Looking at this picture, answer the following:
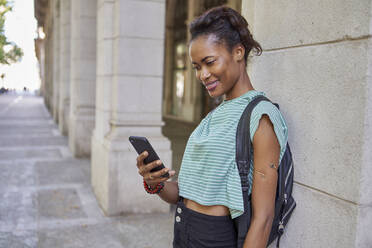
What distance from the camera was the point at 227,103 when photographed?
68.8 inches

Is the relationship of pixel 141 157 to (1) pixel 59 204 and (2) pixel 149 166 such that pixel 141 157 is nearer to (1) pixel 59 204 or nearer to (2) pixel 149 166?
(2) pixel 149 166

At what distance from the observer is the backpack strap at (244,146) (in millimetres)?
1579

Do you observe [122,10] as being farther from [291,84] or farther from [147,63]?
[291,84]

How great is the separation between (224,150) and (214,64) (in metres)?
0.37

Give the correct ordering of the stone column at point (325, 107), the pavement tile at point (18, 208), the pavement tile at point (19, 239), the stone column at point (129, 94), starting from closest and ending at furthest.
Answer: the stone column at point (325, 107)
the pavement tile at point (19, 239)
the pavement tile at point (18, 208)
the stone column at point (129, 94)

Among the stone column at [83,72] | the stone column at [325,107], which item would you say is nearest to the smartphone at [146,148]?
the stone column at [325,107]

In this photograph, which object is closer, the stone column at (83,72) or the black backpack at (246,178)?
the black backpack at (246,178)

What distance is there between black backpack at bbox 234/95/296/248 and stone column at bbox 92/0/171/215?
4302 mm

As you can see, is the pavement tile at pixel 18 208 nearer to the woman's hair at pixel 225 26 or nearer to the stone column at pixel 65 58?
the woman's hair at pixel 225 26

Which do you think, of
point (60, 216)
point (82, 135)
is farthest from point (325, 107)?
point (82, 135)

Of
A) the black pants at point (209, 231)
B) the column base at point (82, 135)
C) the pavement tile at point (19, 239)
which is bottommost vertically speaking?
the pavement tile at point (19, 239)

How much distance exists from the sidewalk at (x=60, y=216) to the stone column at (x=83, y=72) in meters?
1.11

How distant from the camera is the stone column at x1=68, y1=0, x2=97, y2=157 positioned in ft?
32.5

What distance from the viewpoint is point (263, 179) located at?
61.3 inches
